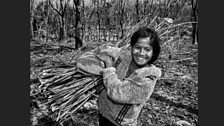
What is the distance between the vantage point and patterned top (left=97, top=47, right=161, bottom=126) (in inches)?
64.1

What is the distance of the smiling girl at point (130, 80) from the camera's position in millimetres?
1631

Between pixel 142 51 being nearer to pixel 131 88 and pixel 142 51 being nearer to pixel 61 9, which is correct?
pixel 131 88

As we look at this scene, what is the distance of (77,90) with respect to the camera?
2074mm

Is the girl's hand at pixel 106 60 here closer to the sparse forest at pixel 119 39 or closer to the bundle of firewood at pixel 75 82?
the bundle of firewood at pixel 75 82

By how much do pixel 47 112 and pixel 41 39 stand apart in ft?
2.14

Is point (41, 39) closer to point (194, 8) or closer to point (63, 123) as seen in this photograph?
point (63, 123)

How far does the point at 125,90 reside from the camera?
5.33 feet

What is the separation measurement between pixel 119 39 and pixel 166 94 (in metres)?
0.67

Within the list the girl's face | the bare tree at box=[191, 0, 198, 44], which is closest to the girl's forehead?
the girl's face

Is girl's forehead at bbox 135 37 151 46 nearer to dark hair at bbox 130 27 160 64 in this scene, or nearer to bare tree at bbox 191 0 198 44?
dark hair at bbox 130 27 160 64

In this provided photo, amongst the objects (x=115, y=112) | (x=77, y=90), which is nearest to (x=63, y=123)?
(x=77, y=90)

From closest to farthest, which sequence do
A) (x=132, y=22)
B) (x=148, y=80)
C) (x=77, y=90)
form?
1. (x=148, y=80)
2. (x=77, y=90)
3. (x=132, y=22)

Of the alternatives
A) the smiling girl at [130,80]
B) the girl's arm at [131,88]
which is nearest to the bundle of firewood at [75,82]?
the smiling girl at [130,80]

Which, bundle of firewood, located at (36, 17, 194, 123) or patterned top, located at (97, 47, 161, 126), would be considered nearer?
patterned top, located at (97, 47, 161, 126)
